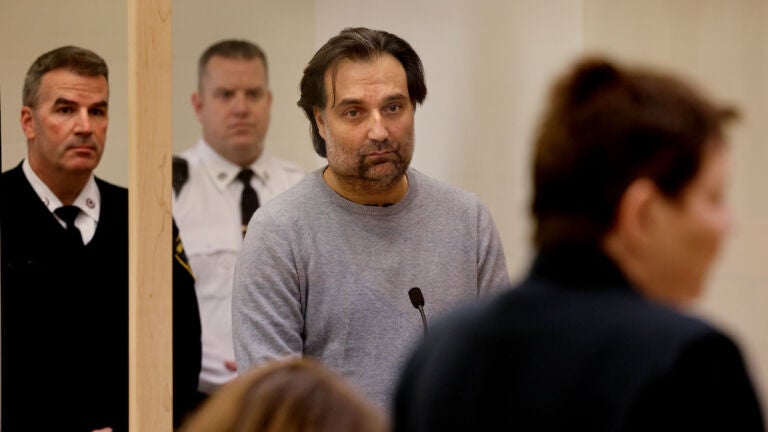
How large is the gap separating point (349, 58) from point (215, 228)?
139 centimetres

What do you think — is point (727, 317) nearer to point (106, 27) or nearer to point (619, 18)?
point (619, 18)

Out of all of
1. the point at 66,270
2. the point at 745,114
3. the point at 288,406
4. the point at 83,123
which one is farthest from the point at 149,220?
the point at 288,406

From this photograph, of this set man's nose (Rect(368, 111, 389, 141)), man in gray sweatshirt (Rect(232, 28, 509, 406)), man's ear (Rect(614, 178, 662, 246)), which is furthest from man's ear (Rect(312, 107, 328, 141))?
man's ear (Rect(614, 178, 662, 246))

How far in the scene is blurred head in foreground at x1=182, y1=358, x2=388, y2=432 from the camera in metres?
1.24

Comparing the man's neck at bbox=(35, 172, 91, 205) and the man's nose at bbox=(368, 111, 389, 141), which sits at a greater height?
the man's nose at bbox=(368, 111, 389, 141)

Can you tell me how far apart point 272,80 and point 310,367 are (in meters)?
3.07

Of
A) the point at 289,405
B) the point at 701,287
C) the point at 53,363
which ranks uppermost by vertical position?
the point at 701,287

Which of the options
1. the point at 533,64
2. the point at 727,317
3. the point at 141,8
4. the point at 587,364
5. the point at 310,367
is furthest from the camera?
the point at 533,64

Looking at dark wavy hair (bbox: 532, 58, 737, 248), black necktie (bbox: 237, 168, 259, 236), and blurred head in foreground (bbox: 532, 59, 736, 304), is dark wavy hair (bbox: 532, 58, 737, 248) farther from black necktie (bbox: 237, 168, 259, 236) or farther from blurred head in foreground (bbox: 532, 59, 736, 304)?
black necktie (bbox: 237, 168, 259, 236)

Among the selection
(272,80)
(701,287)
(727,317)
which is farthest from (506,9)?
(701,287)

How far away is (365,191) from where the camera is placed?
284 cm

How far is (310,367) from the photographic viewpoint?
1315 millimetres

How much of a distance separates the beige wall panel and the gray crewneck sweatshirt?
1.19m

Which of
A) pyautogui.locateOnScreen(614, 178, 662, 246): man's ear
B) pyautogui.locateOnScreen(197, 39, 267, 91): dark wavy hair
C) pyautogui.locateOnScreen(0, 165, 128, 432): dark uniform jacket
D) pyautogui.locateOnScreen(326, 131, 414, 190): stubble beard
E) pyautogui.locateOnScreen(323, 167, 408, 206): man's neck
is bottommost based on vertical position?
pyautogui.locateOnScreen(0, 165, 128, 432): dark uniform jacket
